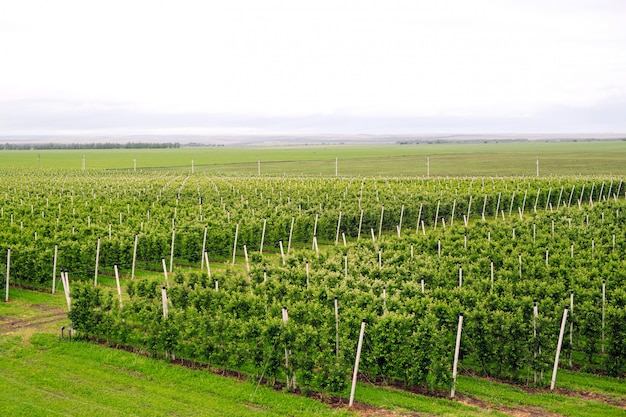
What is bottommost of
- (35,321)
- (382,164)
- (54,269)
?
(35,321)

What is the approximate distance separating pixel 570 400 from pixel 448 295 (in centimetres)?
471

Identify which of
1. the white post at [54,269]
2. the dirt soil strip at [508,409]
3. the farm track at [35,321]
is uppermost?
the white post at [54,269]

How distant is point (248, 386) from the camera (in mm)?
14289

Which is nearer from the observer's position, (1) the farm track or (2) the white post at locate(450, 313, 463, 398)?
(2) the white post at locate(450, 313, 463, 398)

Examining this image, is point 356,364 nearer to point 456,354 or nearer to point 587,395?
point 456,354

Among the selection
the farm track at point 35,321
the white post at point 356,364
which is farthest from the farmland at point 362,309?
the farm track at point 35,321

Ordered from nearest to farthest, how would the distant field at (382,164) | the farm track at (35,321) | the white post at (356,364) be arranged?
the white post at (356,364) < the farm track at (35,321) < the distant field at (382,164)

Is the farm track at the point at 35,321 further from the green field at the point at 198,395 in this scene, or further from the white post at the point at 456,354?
the white post at the point at 456,354

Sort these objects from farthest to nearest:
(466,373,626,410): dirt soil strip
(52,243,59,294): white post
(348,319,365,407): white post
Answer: (52,243,59,294): white post, (466,373,626,410): dirt soil strip, (348,319,365,407): white post

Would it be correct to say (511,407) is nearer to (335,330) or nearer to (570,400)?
(570,400)

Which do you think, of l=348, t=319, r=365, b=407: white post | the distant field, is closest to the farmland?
l=348, t=319, r=365, b=407: white post

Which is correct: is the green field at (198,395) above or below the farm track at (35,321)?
Result: above

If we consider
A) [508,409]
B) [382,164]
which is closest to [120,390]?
[508,409]

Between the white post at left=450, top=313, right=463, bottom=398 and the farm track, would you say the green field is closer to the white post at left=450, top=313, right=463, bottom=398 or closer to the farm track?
the white post at left=450, top=313, right=463, bottom=398
